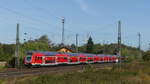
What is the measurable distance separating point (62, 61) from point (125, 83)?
42163mm

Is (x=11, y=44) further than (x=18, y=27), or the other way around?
(x=11, y=44)

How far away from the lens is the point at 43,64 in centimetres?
5378

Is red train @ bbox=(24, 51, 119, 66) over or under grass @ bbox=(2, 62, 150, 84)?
over

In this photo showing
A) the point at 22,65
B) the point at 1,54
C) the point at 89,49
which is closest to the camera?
the point at 22,65

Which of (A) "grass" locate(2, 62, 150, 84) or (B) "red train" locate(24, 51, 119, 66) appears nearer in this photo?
(A) "grass" locate(2, 62, 150, 84)

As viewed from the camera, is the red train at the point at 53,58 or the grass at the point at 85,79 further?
the red train at the point at 53,58

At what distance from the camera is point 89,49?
13638 centimetres

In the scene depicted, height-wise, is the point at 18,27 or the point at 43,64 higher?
the point at 18,27

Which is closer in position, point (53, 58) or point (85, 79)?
point (85, 79)

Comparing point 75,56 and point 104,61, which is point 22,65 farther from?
point 104,61

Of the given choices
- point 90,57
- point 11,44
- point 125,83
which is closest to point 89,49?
point 11,44

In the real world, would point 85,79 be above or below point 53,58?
below

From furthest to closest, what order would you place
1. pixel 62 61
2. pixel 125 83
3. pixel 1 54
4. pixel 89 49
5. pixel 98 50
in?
pixel 98 50 < pixel 89 49 < pixel 1 54 < pixel 62 61 < pixel 125 83

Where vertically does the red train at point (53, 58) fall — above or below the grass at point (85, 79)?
above
